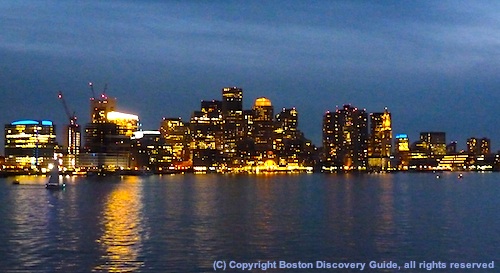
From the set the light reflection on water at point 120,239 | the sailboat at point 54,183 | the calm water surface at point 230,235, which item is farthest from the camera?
the sailboat at point 54,183

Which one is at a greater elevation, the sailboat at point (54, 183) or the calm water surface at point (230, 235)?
the sailboat at point (54, 183)

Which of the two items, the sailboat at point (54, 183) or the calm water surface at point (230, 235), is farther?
the sailboat at point (54, 183)

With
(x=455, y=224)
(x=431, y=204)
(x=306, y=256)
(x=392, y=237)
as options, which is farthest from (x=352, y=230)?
(x=431, y=204)

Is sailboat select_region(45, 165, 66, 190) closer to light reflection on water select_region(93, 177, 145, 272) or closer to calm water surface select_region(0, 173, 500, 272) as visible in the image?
calm water surface select_region(0, 173, 500, 272)

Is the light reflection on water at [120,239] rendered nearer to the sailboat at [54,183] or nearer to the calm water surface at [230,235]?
the calm water surface at [230,235]

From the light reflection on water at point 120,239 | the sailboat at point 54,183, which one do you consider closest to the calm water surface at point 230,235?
the light reflection on water at point 120,239

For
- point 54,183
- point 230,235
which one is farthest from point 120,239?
point 54,183

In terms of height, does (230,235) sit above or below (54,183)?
below

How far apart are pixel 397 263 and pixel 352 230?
13.2 metres

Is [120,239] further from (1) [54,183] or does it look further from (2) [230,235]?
(1) [54,183]

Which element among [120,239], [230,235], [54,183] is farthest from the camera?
[54,183]

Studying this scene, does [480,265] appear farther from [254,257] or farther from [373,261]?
[254,257]

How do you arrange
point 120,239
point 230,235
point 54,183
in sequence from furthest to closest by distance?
point 54,183 < point 230,235 < point 120,239

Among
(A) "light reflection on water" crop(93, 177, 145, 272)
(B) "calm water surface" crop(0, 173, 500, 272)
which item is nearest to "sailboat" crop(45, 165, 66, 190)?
(B) "calm water surface" crop(0, 173, 500, 272)
